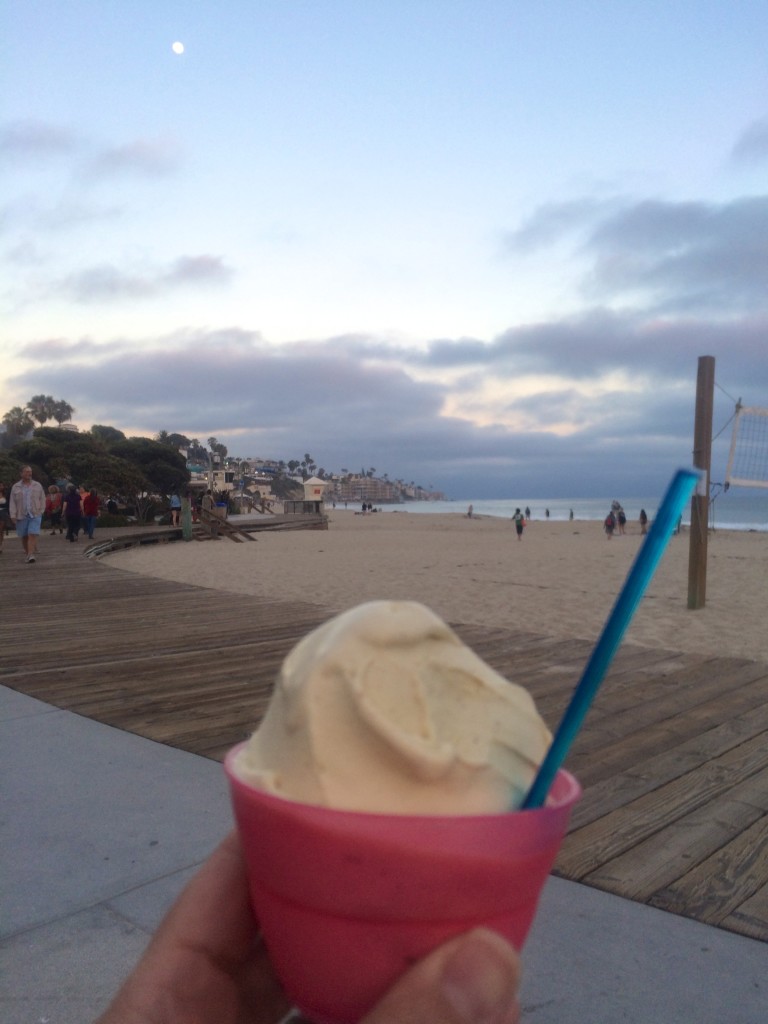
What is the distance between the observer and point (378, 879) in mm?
737

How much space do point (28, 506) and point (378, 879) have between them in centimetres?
1477

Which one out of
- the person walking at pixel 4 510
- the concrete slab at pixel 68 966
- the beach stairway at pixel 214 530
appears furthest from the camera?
the beach stairway at pixel 214 530

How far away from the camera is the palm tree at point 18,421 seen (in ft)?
297

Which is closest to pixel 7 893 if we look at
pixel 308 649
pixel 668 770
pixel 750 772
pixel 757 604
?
pixel 308 649

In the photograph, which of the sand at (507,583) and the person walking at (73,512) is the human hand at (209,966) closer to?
the sand at (507,583)

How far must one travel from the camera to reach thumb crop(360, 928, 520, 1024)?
0.76m

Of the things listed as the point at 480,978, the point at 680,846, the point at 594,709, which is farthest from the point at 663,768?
the point at 480,978

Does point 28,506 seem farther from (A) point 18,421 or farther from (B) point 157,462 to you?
(A) point 18,421

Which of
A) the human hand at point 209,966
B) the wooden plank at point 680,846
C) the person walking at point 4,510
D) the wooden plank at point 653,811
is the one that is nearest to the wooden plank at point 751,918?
the wooden plank at point 680,846

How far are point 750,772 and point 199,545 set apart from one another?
22.5 metres

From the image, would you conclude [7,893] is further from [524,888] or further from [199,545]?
[199,545]

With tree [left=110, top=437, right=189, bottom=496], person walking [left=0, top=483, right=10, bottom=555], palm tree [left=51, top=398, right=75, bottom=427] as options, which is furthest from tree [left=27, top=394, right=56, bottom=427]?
person walking [left=0, top=483, right=10, bottom=555]

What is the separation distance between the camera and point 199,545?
2488 centimetres

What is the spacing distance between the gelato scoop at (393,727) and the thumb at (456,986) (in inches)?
4.9
